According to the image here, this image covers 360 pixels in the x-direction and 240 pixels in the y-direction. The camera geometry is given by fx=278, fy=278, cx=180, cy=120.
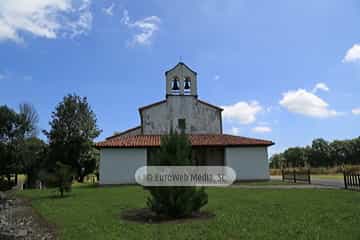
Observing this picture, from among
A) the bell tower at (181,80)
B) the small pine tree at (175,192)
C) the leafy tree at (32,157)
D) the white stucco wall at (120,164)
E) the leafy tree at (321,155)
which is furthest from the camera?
the leafy tree at (321,155)

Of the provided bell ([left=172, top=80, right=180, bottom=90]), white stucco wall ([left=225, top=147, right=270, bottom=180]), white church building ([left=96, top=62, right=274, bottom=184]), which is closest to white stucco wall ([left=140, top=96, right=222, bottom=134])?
white church building ([left=96, top=62, right=274, bottom=184])

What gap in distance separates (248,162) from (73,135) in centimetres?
2397

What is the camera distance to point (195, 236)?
253 inches

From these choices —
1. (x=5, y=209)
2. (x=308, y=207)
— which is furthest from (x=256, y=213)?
(x=5, y=209)

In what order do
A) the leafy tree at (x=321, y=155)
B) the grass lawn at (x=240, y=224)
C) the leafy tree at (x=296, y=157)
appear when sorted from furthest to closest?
the leafy tree at (x=296, y=157) < the leafy tree at (x=321, y=155) < the grass lawn at (x=240, y=224)

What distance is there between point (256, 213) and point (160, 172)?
11.5 ft

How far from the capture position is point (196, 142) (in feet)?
80.3

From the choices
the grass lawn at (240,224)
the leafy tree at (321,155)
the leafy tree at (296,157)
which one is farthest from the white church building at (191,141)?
the leafy tree at (296,157)

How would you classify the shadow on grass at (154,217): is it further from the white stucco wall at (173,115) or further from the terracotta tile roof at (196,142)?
the white stucco wall at (173,115)

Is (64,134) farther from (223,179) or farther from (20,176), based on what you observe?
(223,179)

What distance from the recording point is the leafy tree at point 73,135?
118 ft

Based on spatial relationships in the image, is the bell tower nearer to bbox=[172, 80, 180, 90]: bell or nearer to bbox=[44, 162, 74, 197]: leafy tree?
bbox=[172, 80, 180, 90]: bell

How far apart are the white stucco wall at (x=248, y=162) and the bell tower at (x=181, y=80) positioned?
24.2ft

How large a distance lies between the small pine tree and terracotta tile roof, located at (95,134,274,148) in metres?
13.5
